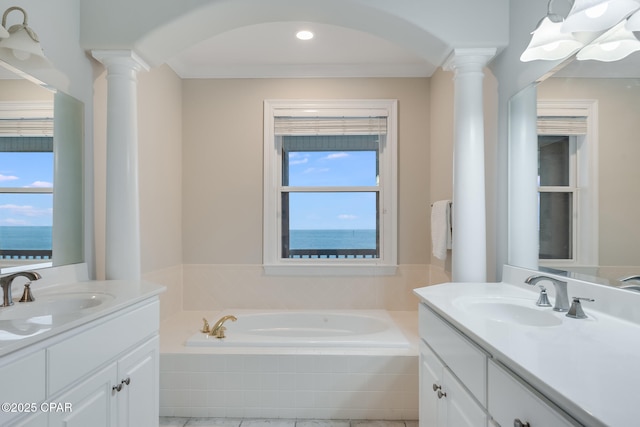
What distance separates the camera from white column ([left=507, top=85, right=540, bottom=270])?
6.23 ft

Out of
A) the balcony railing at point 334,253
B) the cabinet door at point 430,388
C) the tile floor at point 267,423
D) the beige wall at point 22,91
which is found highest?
the beige wall at point 22,91

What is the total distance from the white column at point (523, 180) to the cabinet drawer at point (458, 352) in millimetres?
648

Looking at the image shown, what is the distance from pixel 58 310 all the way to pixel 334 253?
236 cm

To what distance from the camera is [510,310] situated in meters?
1.59

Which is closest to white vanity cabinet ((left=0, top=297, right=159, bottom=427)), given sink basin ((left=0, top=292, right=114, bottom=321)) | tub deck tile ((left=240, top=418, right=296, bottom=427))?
sink basin ((left=0, top=292, right=114, bottom=321))

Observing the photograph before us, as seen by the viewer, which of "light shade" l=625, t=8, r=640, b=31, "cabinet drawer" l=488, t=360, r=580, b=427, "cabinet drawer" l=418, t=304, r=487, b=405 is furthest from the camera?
"light shade" l=625, t=8, r=640, b=31

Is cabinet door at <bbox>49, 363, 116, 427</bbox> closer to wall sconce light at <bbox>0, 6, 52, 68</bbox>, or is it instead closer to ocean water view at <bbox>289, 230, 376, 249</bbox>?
wall sconce light at <bbox>0, 6, 52, 68</bbox>

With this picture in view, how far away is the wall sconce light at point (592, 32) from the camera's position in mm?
1276

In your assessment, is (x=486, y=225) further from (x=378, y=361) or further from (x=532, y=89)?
(x=378, y=361)

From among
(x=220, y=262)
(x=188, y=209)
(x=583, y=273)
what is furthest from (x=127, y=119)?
(x=583, y=273)

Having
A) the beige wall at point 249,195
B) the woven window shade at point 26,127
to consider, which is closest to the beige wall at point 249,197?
the beige wall at point 249,195

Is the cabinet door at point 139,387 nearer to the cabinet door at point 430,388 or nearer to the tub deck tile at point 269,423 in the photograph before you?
the tub deck tile at point 269,423

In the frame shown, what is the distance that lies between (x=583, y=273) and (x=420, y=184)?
6.64 feet

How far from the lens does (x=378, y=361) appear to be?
2.40 metres
